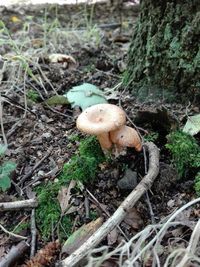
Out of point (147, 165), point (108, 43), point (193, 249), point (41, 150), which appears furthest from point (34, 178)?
point (108, 43)

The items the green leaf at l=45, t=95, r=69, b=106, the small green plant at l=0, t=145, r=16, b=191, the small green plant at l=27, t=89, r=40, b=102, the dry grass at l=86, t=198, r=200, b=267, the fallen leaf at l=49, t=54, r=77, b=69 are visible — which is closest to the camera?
the dry grass at l=86, t=198, r=200, b=267

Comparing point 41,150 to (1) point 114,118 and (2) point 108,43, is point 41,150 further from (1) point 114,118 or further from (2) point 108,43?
(2) point 108,43

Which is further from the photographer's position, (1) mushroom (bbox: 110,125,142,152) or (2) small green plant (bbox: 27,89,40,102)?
(2) small green plant (bbox: 27,89,40,102)

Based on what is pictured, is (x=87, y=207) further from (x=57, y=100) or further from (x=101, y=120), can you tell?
(x=57, y=100)

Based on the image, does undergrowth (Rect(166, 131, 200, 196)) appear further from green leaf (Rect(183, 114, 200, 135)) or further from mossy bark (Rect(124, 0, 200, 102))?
mossy bark (Rect(124, 0, 200, 102))

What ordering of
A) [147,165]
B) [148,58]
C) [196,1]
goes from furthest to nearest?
[148,58]
[196,1]
[147,165]

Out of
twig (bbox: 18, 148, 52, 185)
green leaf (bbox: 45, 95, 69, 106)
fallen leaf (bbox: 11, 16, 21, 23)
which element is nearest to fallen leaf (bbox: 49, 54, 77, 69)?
green leaf (bbox: 45, 95, 69, 106)

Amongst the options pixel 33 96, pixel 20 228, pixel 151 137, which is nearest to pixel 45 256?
pixel 20 228
